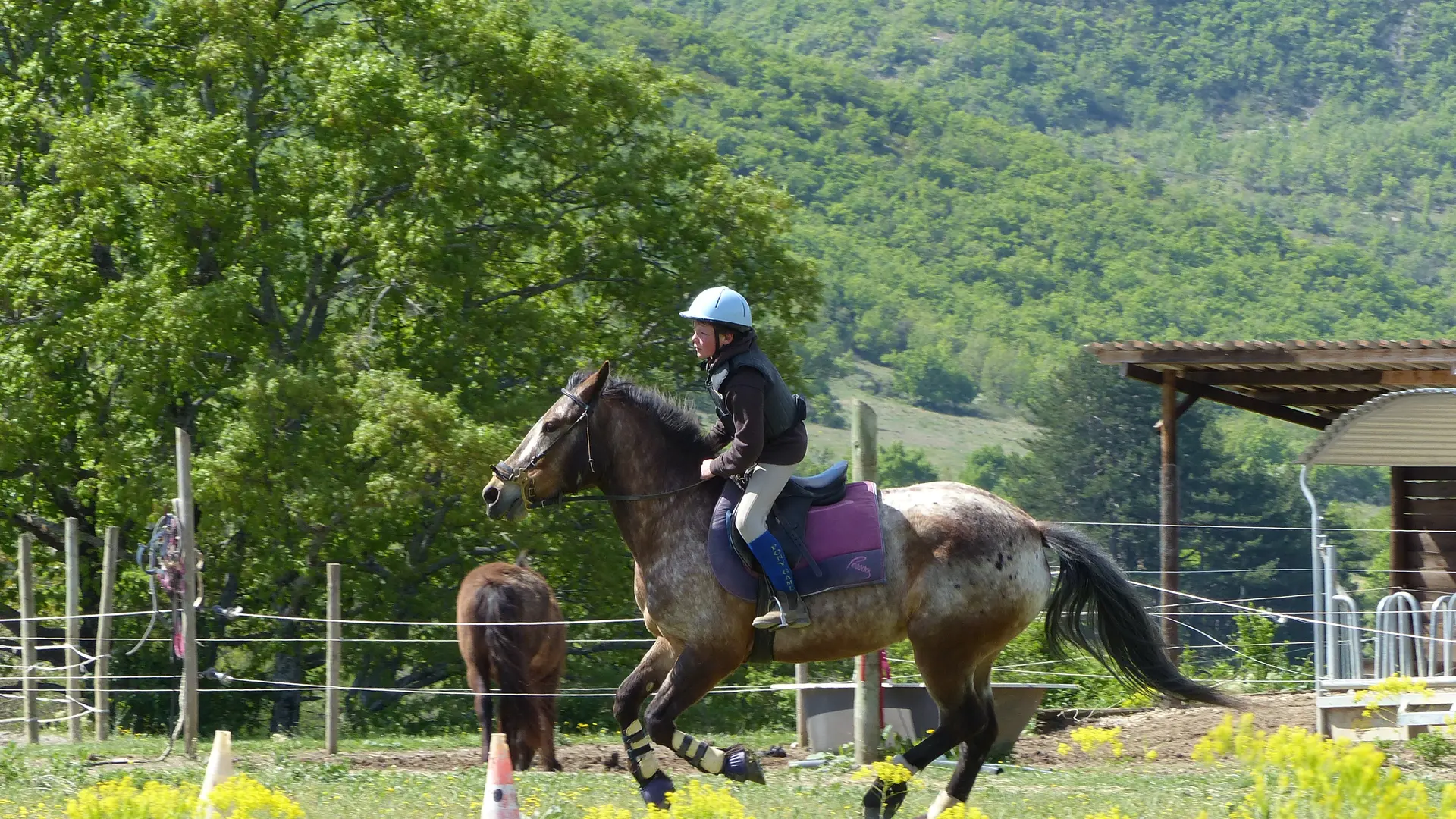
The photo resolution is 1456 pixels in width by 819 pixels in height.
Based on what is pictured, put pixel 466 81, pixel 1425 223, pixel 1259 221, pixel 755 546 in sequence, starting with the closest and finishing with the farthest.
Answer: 1. pixel 755 546
2. pixel 466 81
3. pixel 1259 221
4. pixel 1425 223

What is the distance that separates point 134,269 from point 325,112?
3613mm

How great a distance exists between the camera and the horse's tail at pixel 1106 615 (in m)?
7.84

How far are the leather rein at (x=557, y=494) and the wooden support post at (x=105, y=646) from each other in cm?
731

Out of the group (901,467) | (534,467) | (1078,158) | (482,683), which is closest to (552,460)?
(534,467)

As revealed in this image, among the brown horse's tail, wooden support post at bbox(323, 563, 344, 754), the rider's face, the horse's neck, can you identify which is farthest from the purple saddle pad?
wooden support post at bbox(323, 563, 344, 754)

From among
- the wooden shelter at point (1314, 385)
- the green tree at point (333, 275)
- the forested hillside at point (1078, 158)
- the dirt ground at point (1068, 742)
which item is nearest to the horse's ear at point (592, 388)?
the dirt ground at point (1068, 742)

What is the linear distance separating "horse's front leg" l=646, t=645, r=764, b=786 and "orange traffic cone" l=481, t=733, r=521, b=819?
1.27m

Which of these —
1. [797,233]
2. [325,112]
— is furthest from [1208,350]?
[797,233]

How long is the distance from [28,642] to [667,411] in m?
8.69

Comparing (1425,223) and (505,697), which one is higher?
(1425,223)

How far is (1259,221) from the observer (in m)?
126

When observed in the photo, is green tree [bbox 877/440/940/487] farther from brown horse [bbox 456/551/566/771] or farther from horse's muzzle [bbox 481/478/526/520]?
horse's muzzle [bbox 481/478/526/520]

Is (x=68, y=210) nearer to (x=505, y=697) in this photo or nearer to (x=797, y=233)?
(x=505, y=697)

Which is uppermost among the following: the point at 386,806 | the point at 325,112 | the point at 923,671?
the point at 325,112
